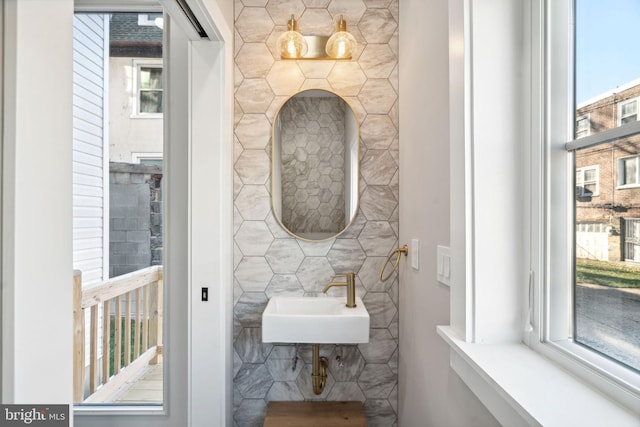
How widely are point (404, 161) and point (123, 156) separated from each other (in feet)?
5.25

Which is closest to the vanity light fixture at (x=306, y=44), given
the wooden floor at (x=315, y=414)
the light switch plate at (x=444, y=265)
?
the light switch plate at (x=444, y=265)

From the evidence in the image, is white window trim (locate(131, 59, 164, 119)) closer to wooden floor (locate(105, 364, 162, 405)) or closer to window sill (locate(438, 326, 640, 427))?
wooden floor (locate(105, 364, 162, 405))

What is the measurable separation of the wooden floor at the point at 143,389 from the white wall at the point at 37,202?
5.21 feet

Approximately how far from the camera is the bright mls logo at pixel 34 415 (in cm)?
53

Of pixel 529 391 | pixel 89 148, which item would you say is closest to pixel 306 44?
pixel 89 148

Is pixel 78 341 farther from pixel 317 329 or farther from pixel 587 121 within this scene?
pixel 587 121

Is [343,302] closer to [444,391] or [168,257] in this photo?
[444,391]

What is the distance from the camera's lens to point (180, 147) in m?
1.87

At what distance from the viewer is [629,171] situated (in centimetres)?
66

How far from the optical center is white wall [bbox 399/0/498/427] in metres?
1.19

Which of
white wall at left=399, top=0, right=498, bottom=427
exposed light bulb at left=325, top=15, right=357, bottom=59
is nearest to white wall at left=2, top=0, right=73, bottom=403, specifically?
white wall at left=399, top=0, right=498, bottom=427

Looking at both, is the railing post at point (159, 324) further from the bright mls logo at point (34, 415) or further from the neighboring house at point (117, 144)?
the bright mls logo at point (34, 415)

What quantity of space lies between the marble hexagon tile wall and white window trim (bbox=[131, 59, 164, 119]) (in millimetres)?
490

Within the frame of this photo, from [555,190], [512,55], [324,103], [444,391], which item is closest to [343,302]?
[444,391]
